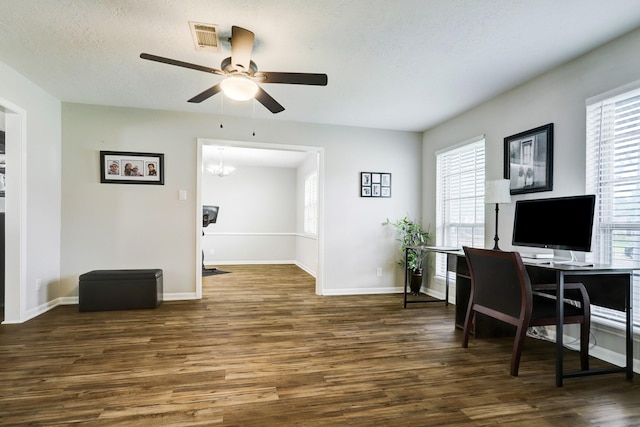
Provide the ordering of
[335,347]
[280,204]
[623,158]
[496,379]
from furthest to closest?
[280,204] < [335,347] < [623,158] < [496,379]

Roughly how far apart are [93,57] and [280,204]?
557 centimetres

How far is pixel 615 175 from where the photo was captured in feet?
8.08

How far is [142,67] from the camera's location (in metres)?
3.00

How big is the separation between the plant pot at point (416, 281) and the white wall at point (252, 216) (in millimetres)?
4031

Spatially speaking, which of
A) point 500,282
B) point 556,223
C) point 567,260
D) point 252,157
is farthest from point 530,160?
point 252,157

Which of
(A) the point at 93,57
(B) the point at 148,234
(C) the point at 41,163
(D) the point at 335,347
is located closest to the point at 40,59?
(A) the point at 93,57

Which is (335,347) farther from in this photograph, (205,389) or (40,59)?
(40,59)

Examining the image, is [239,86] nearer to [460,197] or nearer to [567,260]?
[567,260]

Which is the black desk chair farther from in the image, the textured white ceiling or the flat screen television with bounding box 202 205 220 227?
the flat screen television with bounding box 202 205 220 227

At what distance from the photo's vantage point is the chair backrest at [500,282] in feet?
7.17

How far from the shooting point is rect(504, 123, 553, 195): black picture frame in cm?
295

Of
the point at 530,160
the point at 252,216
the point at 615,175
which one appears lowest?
the point at 252,216

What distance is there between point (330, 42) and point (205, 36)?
3.03ft

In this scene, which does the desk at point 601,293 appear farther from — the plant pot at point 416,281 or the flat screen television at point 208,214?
the flat screen television at point 208,214
